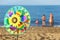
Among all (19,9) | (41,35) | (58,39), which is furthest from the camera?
(41,35)

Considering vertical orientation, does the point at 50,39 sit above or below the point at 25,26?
below

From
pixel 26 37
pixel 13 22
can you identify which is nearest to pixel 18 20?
pixel 13 22

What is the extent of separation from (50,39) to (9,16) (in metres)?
4.26

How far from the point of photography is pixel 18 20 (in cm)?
1129

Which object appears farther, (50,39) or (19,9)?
(50,39)

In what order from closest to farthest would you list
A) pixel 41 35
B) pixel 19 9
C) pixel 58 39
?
pixel 19 9 → pixel 58 39 → pixel 41 35

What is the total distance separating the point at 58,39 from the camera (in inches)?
587

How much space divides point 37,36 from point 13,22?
4557 mm

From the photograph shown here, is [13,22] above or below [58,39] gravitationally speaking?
above

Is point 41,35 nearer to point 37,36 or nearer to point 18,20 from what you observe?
point 37,36

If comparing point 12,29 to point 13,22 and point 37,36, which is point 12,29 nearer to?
point 13,22

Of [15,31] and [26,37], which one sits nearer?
[15,31]

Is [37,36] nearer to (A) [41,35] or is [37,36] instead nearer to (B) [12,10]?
(A) [41,35]

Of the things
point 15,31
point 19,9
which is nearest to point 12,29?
point 15,31
